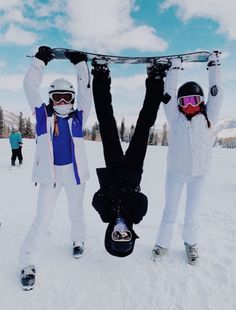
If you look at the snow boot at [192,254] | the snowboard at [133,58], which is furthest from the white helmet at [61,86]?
the snow boot at [192,254]

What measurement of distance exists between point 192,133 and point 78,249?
8.09ft

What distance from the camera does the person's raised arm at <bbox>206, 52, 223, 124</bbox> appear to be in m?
4.62

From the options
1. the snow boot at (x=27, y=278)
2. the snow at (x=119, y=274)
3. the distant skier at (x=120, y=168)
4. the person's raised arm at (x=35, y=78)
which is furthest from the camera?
the person's raised arm at (x=35, y=78)

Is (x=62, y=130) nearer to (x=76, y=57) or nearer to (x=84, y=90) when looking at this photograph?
(x=84, y=90)

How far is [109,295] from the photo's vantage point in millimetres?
3895

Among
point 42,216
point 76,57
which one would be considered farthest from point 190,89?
point 42,216

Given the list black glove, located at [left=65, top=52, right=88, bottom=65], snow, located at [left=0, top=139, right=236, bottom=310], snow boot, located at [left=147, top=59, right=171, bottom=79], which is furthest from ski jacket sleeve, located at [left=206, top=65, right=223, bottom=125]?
snow, located at [left=0, top=139, right=236, bottom=310]

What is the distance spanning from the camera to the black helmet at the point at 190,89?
467cm

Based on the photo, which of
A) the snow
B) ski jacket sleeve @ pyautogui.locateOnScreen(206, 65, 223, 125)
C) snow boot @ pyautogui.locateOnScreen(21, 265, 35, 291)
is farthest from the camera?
ski jacket sleeve @ pyautogui.locateOnScreen(206, 65, 223, 125)

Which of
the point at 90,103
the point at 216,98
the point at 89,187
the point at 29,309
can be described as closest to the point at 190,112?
the point at 216,98

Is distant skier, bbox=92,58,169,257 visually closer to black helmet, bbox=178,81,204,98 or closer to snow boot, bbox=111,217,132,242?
snow boot, bbox=111,217,132,242

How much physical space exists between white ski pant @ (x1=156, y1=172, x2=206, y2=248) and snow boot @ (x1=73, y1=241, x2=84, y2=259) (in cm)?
121

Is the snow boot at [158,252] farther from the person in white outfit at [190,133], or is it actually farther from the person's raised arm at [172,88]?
the person's raised arm at [172,88]

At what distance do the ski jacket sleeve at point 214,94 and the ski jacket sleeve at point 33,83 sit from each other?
2457 mm
